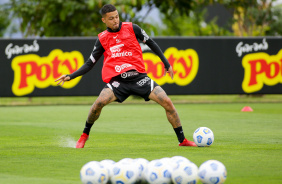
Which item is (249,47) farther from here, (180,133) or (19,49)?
(180,133)

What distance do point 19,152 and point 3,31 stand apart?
47.7m

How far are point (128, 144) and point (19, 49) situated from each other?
12632mm

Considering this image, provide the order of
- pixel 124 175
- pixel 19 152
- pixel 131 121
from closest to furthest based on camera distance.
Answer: pixel 124 175 → pixel 19 152 → pixel 131 121

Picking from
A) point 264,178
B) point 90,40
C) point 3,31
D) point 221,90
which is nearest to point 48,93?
point 90,40

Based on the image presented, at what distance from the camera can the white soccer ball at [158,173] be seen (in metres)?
5.59

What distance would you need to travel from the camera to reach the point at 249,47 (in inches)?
867

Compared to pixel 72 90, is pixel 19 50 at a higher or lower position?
Answer: higher

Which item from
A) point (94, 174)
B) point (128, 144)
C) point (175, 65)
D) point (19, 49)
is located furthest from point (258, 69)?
point (94, 174)

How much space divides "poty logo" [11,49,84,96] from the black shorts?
12595 mm

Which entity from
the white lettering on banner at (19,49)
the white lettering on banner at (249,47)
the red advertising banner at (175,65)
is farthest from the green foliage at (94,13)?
the white lettering on banner at (249,47)

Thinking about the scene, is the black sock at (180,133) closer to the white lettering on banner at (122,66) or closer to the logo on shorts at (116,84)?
the logo on shorts at (116,84)

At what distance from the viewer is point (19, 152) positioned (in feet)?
28.6

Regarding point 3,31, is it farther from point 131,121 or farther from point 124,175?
point 124,175

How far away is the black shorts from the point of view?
878 cm
